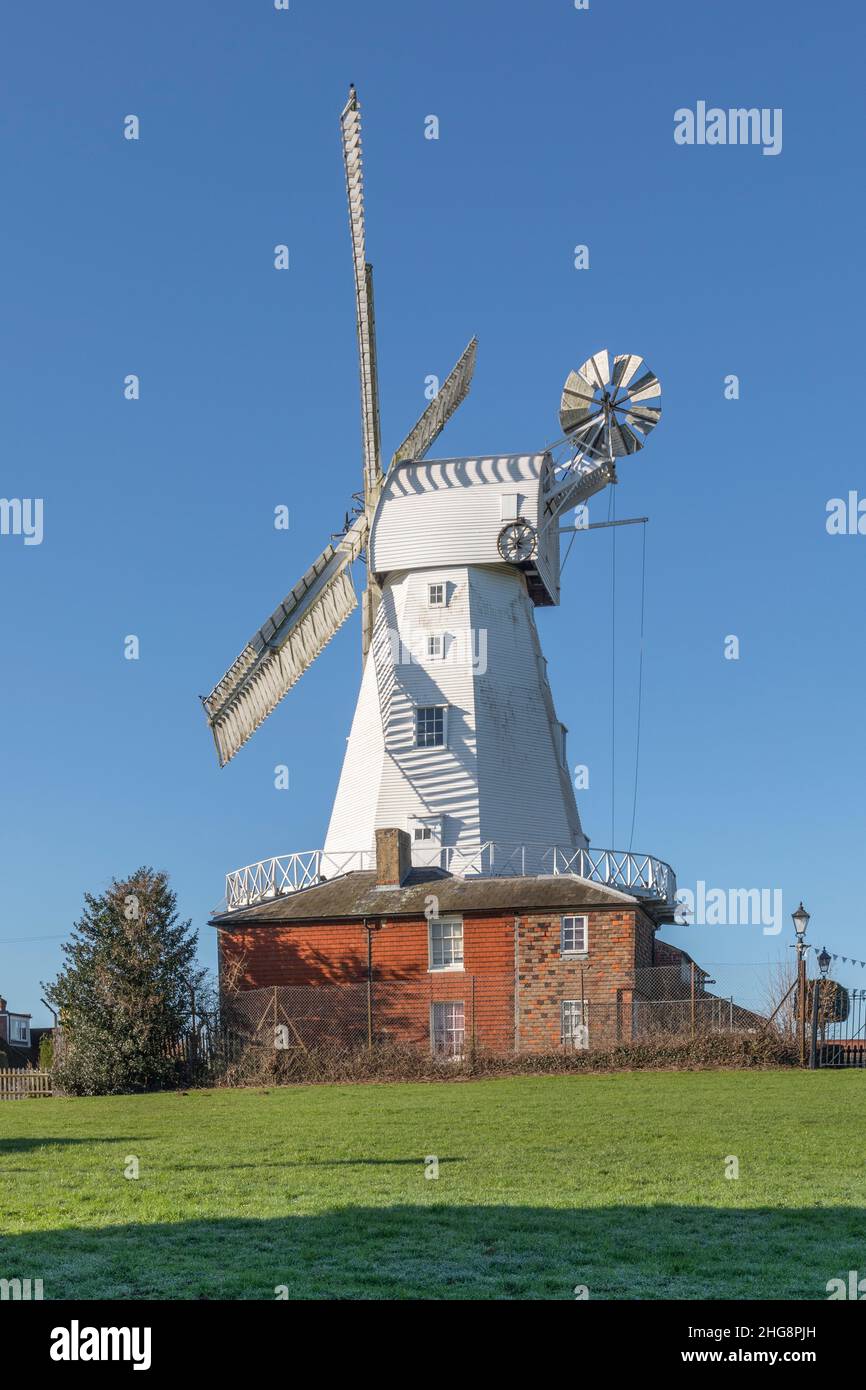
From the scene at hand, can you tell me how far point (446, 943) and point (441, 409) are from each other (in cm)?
1696

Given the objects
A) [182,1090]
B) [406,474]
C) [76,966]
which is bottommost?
[182,1090]

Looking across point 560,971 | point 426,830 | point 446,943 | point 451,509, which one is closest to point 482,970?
point 446,943

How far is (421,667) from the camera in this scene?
42.3 metres

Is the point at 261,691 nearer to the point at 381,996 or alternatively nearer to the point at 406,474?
the point at 406,474

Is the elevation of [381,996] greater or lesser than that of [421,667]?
lesser

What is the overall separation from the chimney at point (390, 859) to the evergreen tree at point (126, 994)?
535 cm

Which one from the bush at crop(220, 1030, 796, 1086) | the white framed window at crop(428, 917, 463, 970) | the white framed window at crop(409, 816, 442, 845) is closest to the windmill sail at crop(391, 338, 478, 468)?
the white framed window at crop(409, 816, 442, 845)

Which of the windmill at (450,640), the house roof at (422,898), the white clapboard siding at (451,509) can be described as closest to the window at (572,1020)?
the house roof at (422,898)

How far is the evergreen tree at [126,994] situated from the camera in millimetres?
33906

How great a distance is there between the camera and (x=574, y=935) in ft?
122

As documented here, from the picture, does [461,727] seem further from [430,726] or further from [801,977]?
[801,977]
